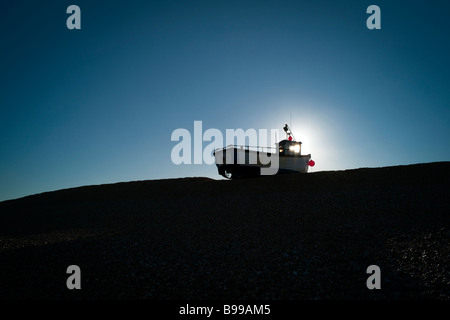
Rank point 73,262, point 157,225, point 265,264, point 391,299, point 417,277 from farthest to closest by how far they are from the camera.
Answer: point 157,225, point 73,262, point 265,264, point 417,277, point 391,299

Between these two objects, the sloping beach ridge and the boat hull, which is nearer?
the sloping beach ridge

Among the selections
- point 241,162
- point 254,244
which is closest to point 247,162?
point 241,162

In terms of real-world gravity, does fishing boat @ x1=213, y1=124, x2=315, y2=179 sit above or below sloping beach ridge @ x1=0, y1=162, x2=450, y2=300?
above

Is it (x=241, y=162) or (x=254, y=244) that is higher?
(x=241, y=162)

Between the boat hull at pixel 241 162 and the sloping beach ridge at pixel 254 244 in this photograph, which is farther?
the boat hull at pixel 241 162

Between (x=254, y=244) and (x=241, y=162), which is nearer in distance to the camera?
(x=254, y=244)

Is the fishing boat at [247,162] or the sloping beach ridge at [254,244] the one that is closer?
the sloping beach ridge at [254,244]

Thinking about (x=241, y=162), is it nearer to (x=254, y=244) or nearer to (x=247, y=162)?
(x=247, y=162)

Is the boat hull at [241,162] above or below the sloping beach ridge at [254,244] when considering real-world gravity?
above

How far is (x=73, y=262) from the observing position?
7.44m
